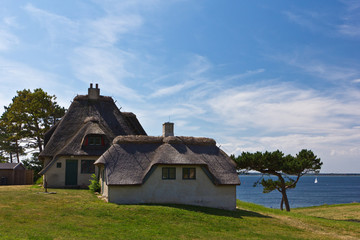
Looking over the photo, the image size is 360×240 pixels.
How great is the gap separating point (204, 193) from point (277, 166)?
45.2 ft

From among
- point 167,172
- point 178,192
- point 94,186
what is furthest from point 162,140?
point 94,186

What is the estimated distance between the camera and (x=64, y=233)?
14.0 meters

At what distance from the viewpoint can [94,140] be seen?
107ft

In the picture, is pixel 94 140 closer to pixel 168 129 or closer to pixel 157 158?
pixel 168 129

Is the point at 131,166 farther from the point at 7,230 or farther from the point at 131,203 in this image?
the point at 7,230

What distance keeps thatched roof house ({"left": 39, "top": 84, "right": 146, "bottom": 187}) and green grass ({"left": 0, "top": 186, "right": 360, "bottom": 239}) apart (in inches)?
345

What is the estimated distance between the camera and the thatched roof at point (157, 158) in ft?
79.4

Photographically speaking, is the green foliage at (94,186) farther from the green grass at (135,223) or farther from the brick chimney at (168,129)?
the brick chimney at (168,129)

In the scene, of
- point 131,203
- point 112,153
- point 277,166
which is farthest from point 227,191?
point 277,166

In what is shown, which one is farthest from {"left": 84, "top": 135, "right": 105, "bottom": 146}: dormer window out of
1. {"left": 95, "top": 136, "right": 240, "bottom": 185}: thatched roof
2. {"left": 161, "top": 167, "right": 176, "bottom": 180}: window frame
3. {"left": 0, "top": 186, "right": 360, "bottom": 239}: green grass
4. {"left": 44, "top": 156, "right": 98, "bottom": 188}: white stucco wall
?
{"left": 161, "top": 167, "right": 176, "bottom": 180}: window frame

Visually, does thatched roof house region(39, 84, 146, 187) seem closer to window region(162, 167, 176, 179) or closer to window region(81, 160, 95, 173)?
window region(81, 160, 95, 173)

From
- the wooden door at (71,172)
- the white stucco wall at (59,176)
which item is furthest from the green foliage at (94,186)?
the wooden door at (71,172)

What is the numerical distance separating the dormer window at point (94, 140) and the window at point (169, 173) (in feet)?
33.1

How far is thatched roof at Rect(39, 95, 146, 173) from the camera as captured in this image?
104ft
